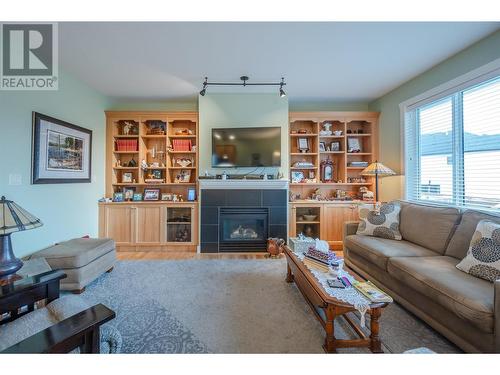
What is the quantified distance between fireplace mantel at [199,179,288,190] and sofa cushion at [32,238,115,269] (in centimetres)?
161

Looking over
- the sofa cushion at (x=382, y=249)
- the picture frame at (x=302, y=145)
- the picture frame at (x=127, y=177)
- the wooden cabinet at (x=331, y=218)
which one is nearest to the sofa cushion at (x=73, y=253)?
the picture frame at (x=127, y=177)

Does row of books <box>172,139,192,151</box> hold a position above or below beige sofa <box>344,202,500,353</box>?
above

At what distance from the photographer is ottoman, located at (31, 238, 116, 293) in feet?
7.25

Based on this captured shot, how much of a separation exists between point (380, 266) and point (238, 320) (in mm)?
1490

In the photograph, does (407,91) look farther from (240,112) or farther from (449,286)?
(449,286)

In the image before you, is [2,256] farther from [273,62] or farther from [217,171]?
[273,62]

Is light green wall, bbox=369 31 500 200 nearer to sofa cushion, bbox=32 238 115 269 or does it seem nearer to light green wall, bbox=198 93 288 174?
light green wall, bbox=198 93 288 174

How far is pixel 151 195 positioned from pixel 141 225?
554 millimetres

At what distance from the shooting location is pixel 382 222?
2791mm

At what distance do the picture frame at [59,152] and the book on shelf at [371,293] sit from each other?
353 centimetres

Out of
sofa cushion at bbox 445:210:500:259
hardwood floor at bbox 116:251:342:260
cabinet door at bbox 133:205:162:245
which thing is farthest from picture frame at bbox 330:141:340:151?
cabinet door at bbox 133:205:162:245

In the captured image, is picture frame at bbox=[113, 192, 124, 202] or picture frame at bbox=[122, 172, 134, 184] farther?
picture frame at bbox=[122, 172, 134, 184]
